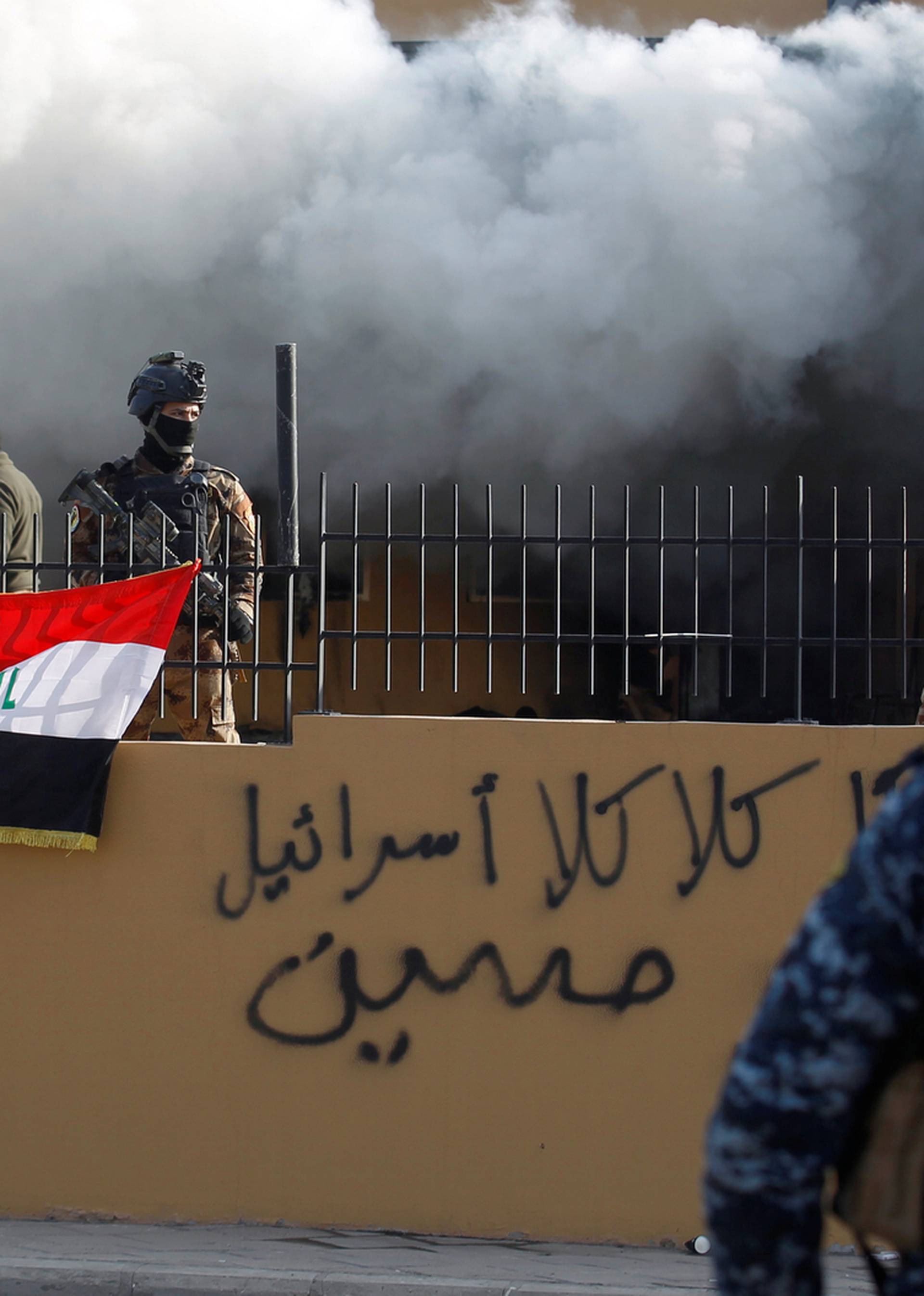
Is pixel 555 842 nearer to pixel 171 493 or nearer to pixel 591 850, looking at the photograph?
pixel 591 850

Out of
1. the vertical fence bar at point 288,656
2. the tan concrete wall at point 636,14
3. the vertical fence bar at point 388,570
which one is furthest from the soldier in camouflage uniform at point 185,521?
the tan concrete wall at point 636,14

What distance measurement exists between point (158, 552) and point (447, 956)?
1648 millimetres

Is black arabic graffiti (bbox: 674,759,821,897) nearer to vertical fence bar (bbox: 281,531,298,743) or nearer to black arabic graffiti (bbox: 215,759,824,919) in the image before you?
black arabic graffiti (bbox: 215,759,824,919)

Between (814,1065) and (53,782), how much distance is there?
138 inches

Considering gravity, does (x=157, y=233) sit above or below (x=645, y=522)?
above

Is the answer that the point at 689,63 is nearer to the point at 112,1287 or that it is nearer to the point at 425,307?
the point at 425,307

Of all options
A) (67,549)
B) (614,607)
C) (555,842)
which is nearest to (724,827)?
(555,842)

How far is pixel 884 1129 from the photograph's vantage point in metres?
1.32

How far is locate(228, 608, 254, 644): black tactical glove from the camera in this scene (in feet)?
16.4

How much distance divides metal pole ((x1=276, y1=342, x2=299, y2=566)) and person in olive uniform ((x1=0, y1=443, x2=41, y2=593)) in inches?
32.2

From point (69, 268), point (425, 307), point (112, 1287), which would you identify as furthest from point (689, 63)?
point (112, 1287)

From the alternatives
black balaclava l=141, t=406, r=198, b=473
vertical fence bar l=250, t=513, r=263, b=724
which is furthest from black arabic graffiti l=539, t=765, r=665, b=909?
black balaclava l=141, t=406, r=198, b=473

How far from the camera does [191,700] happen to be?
5270mm

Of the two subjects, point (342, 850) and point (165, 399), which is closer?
point (342, 850)
